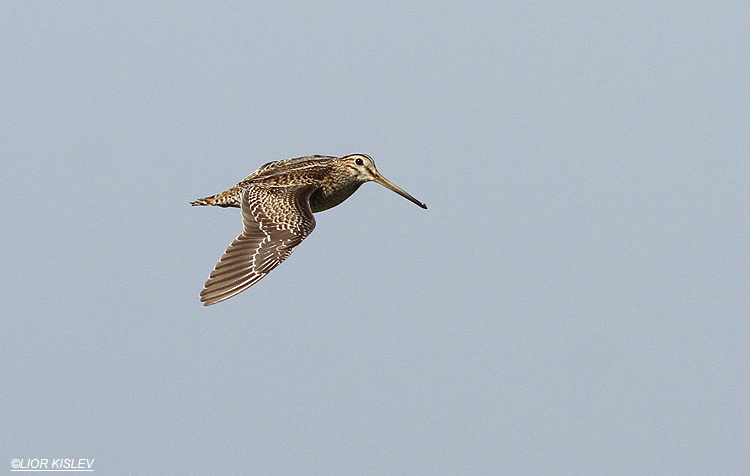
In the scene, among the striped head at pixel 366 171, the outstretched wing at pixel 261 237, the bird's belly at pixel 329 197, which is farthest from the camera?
the striped head at pixel 366 171

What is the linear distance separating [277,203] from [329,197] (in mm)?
1523

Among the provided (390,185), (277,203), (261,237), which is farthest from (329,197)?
(261,237)

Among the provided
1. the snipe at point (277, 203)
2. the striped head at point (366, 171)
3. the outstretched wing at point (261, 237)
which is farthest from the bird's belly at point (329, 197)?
the outstretched wing at point (261, 237)

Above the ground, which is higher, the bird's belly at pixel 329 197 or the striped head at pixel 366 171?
the striped head at pixel 366 171

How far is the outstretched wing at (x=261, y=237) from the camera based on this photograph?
1448cm

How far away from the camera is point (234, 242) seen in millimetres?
15164

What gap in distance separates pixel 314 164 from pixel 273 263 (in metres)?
3.12

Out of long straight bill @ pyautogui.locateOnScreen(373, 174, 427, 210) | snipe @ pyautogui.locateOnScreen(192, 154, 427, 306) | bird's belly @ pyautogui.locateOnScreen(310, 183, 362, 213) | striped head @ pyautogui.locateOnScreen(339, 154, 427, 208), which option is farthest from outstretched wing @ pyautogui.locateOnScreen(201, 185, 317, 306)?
long straight bill @ pyautogui.locateOnScreen(373, 174, 427, 210)

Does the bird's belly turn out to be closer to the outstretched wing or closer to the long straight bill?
the long straight bill

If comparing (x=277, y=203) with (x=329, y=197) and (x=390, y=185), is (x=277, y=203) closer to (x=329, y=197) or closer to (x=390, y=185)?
(x=329, y=197)

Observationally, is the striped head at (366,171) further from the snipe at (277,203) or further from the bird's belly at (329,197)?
the bird's belly at (329,197)

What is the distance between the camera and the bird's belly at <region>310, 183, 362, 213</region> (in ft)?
56.4

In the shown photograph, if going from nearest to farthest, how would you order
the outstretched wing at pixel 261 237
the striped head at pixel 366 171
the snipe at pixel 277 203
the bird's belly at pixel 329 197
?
the outstretched wing at pixel 261 237 < the snipe at pixel 277 203 < the bird's belly at pixel 329 197 < the striped head at pixel 366 171

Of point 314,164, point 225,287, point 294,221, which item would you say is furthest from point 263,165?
point 225,287
